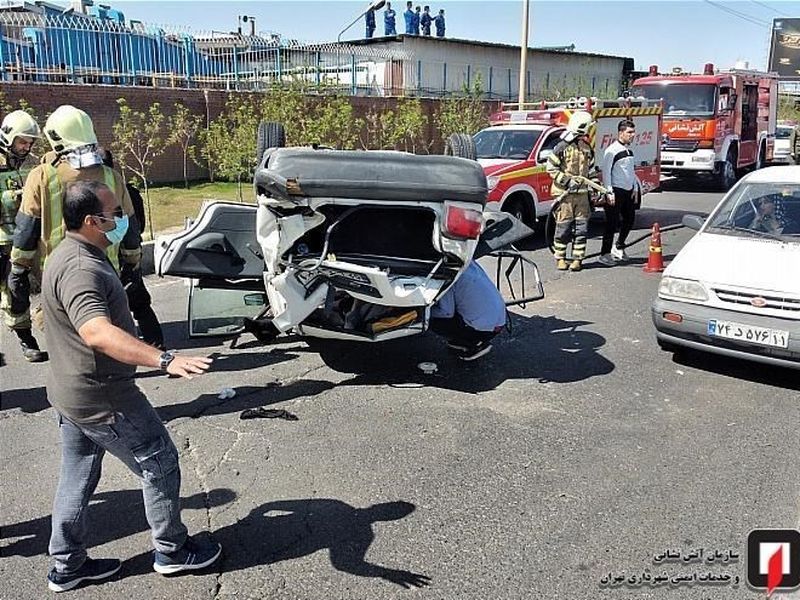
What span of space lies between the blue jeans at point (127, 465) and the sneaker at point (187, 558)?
2.0 inches

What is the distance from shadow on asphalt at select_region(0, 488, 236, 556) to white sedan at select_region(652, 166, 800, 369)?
11.6 ft

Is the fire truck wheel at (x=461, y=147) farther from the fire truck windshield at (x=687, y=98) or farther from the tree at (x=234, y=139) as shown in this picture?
the fire truck windshield at (x=687, y=98)

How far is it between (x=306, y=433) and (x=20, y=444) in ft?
5.62

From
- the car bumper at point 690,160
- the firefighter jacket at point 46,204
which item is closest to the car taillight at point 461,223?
Result: the firefighter jacket at point 46,204

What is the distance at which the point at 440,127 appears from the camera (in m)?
21.9

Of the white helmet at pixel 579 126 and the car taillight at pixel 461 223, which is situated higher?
the white helmet at pixel 579 126

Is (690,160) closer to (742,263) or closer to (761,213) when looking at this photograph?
(761,213)

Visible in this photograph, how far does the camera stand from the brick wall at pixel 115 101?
13.8 meters

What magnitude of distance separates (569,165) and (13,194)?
6.22 m

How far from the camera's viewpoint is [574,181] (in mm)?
9172

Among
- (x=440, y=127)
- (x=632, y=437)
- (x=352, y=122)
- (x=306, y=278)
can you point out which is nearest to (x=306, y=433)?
(x=306, y=278)

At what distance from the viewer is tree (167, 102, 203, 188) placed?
1568 centimetres

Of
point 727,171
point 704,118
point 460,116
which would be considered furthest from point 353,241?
point 460,116

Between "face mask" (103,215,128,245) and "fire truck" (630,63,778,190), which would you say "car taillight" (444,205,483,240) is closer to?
"face mask" (103,215,128,245)
